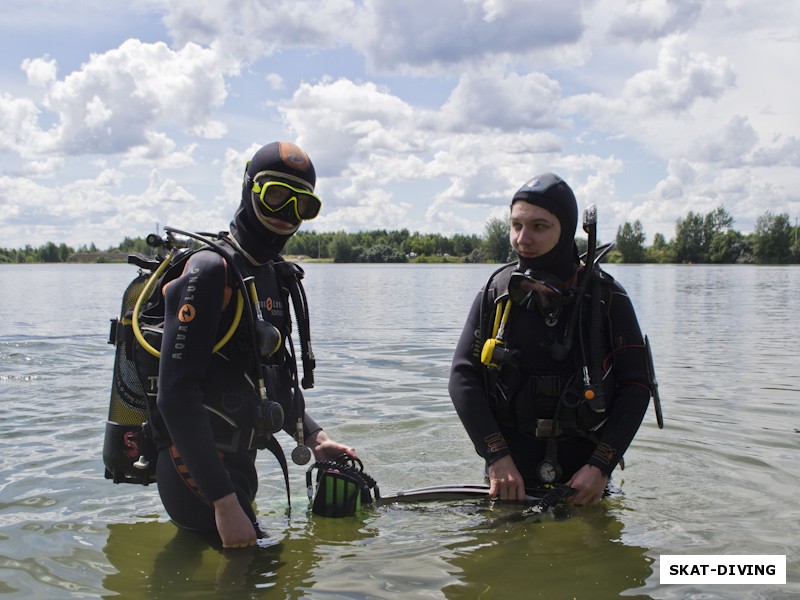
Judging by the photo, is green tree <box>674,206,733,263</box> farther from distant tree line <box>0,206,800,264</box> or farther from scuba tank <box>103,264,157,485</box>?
scuba tank <box>103,264,157,485</box>

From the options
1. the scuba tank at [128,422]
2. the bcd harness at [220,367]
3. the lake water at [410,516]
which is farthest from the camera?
the lake water at [410,516]

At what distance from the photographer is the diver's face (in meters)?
3.78

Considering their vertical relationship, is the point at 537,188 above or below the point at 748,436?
above

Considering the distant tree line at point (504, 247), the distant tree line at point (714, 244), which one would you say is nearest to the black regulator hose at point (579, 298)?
the distant tree line at point (504, 247)

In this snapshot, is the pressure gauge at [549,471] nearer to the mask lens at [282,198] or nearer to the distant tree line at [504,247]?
the mask lens at [282,198]

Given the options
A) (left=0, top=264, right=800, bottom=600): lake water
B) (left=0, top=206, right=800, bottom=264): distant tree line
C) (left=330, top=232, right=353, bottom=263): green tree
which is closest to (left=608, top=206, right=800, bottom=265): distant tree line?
(left=0, top=206, right=800, bottom=264): distant tree line

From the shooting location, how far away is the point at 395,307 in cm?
2544

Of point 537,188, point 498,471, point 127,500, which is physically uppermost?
point 537,188

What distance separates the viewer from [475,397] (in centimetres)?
389

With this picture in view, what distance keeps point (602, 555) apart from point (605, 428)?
2.28 feet

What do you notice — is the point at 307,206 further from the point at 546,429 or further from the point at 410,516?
the point at 410,516

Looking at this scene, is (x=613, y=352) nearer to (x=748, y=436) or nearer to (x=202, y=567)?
(x=202, y=567)

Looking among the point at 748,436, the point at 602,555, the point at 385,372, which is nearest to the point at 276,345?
the point at 602,555

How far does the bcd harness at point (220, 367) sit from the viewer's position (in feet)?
10.8
